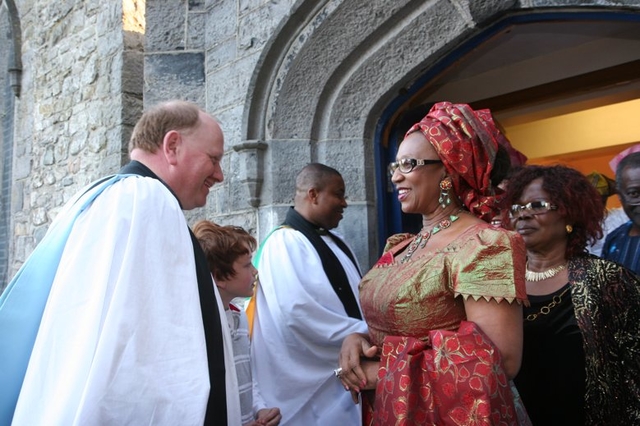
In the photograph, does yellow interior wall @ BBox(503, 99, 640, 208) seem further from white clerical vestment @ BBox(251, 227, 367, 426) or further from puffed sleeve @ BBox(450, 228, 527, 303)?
puffed sleeve @ BBox(450, 228, 527, 303)

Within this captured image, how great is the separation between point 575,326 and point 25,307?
1722mm

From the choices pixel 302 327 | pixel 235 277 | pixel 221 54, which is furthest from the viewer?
pixel 221 54

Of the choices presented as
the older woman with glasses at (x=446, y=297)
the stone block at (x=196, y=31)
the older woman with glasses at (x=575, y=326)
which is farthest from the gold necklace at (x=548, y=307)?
the stone block at (x=196, y=31)

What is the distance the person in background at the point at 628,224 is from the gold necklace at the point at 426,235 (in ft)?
3.98

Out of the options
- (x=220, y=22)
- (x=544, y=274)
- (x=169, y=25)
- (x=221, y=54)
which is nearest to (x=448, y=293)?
(x=544, y=274)

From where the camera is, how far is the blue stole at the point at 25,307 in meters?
1.48

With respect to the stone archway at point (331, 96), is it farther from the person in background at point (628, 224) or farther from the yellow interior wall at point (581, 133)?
the yellow interior wall at point (581, 133)

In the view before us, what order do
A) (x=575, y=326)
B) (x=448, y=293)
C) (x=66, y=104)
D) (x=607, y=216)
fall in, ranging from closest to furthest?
(x=448, y=293), (x=575, y=326), (x=607, y=216), (x=66, y=104)

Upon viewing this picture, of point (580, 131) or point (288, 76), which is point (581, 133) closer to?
point (580, 131)

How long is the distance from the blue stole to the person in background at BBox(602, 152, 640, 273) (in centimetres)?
225

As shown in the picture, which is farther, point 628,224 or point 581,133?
point 581,133

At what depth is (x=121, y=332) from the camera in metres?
1.40

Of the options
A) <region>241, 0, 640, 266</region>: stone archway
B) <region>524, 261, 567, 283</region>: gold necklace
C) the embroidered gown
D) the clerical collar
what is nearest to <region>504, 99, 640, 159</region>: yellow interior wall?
<region>241, 0, 640, 266</region>: stone archway

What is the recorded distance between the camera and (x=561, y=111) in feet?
19.0
